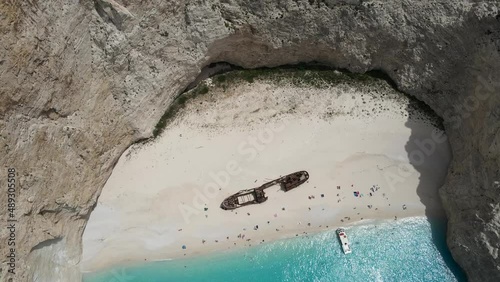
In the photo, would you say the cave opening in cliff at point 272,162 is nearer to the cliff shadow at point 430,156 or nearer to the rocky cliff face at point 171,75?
the cliff shadow at point 430,156

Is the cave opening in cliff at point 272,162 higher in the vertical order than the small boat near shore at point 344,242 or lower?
higher

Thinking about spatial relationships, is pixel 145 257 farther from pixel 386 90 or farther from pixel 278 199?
pixel 386 90

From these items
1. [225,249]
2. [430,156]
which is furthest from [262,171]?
[430,156]

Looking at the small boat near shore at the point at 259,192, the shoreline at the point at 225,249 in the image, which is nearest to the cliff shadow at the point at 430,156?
the shoreline at the point at 225,249

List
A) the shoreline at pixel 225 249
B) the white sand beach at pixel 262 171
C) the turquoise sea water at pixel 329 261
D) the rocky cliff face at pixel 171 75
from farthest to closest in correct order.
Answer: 1. the white sand beach at pixel 262 171
2. the shoreline at pixel 225 249
3. the turquoise sea water at pixel 329 261
4. the rocky cliff face at pixel 171 75

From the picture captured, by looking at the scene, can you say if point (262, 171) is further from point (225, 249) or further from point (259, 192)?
point (225, 249)

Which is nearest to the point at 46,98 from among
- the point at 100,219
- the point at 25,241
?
the point at 25,241
